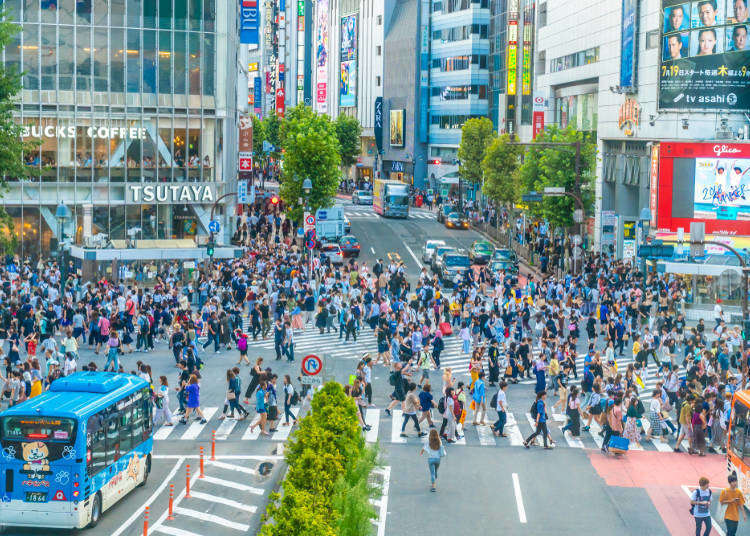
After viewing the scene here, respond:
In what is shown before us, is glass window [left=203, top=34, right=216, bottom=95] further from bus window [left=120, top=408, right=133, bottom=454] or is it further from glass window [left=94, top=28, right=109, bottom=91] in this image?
bus window [left=120, top=408, right=133, bottom=454]

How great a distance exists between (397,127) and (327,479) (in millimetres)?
121865

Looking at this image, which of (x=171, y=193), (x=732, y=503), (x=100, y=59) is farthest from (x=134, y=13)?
(x=732, y=503)

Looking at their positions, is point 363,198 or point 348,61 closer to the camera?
point 363,198

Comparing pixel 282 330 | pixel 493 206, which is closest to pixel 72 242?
pixel 282 330

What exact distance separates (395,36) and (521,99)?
134 ft

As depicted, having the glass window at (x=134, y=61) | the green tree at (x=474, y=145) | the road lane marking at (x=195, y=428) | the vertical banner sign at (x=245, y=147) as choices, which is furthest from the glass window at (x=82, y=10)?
the green tree at (x=474, y=145)

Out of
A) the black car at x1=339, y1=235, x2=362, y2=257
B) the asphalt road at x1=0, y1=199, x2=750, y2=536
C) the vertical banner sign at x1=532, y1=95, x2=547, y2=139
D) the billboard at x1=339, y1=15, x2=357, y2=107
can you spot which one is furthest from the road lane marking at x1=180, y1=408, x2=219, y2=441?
the billboard at x1=339, y1=15, x2=357, y2=107

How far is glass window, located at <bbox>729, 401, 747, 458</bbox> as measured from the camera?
23844 mm

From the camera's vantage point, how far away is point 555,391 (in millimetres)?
34625

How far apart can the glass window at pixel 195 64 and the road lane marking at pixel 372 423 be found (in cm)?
3816

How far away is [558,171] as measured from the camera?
226ft

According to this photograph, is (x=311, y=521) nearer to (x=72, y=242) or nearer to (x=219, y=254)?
(x=219, y=254)

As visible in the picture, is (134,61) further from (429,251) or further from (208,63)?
(429,251)

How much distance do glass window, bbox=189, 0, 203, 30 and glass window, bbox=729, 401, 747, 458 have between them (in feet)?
157
